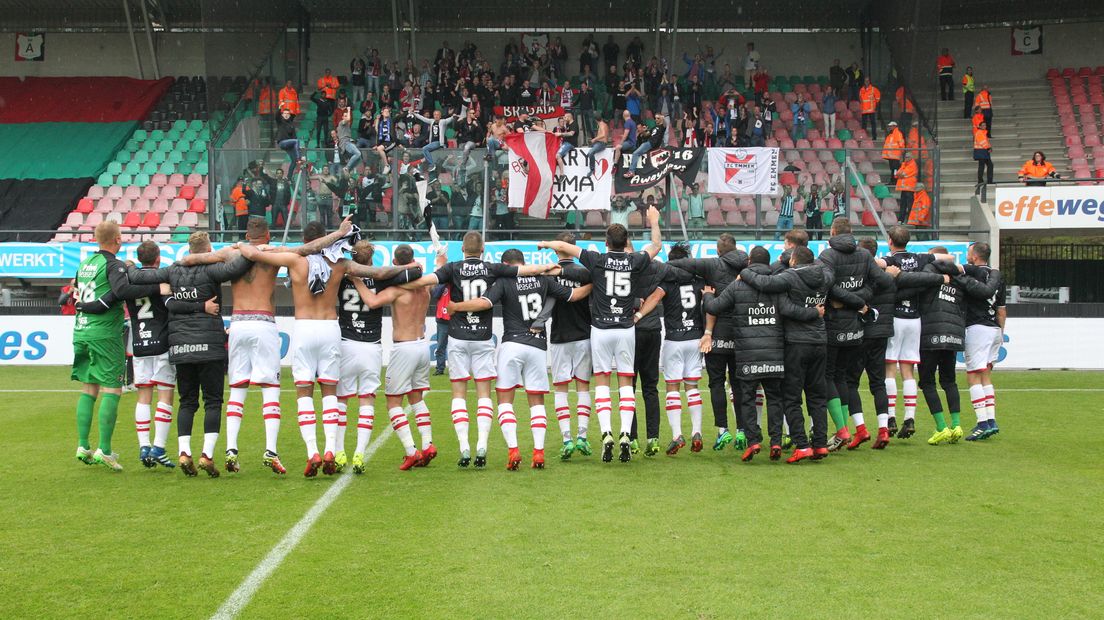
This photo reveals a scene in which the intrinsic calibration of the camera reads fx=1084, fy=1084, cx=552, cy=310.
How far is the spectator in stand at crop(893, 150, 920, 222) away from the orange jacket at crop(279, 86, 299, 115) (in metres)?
15.2

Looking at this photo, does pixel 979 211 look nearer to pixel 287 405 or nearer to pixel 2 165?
pixel 287 405

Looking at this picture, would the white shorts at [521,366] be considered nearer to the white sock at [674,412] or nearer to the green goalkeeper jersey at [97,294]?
the white sock at [674,412]

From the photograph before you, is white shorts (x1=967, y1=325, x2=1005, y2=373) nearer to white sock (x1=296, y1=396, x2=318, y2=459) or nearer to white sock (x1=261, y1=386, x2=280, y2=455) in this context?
white sock (x1=296, y1=396, x2=318, y2=459)

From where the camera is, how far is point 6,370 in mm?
20484

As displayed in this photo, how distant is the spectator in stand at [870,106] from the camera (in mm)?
29391

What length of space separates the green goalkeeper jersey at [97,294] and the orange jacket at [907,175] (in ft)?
58.3

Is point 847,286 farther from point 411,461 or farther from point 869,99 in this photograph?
point 869,99

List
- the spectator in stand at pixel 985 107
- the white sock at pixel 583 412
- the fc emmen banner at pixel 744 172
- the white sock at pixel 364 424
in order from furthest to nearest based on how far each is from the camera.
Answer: the spectator in stand at pixel 985 107 < the fc emmen banner at pixel 744 172 < the white sock at pixel 583 412 < the white sock at pixel 364 424

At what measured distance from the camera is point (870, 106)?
29641mm

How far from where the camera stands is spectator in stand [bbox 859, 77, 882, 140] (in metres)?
29.4

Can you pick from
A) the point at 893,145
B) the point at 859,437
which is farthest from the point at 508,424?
the point at 893,145

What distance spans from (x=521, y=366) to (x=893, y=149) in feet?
52.9

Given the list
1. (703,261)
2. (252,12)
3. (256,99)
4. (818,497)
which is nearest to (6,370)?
(256,99)

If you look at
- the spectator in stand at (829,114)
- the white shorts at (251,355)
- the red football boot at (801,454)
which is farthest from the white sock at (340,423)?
the spectator in stand at (829,114)
